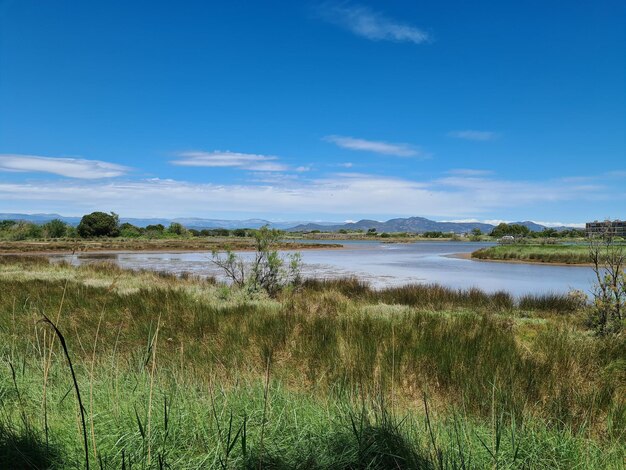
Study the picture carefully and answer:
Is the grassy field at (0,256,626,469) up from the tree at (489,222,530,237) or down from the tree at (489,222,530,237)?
down

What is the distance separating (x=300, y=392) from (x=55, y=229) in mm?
74194

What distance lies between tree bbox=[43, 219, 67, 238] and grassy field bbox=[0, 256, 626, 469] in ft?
213

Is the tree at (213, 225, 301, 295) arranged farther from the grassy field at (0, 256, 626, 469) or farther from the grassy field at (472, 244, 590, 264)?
the grassy field at (472, 244, 590, 264)

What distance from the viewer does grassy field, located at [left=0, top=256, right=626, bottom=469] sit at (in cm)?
253

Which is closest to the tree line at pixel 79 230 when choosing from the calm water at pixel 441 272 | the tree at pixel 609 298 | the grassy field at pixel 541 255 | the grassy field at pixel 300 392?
the calm water at pixel 441 272

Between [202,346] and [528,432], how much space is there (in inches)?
172

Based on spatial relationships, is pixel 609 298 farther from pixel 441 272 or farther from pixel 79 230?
pixel 79 230

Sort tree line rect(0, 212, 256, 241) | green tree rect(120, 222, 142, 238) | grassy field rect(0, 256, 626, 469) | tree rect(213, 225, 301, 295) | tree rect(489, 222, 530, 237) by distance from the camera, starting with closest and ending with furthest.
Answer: grassy field rect(0, 256, 626, 469)
tree rect(213, 225, 301, 295)
tree line rect(0, 212, 256, 241)
green tree rect(120, 222, 142, 238)
tree rect(489, 222, 530, 237)

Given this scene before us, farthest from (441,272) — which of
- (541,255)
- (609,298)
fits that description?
(609,298)

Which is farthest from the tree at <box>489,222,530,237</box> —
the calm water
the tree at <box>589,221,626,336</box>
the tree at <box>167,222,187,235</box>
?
the tree at <box>589,221,626,336</box>

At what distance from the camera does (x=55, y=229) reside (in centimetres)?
6500

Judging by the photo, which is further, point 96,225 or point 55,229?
point 96,225

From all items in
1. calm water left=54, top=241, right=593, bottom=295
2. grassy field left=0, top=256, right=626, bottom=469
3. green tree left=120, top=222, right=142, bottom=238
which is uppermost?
green tree left=120, top=222, right=142, bottom=238

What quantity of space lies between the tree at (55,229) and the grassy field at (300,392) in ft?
213
